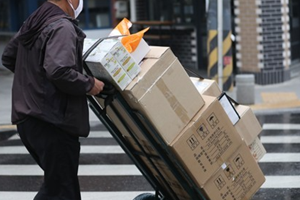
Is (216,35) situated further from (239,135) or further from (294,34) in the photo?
(239,135)

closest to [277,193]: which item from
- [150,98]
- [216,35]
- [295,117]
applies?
[150,98]

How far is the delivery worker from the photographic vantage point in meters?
4.45

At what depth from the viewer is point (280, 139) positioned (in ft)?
30.9

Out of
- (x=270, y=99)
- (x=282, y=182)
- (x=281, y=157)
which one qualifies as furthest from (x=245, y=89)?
(x=282, y=182)

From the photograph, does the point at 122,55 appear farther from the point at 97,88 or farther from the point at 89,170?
the point at 89,170

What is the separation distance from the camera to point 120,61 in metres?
4.48

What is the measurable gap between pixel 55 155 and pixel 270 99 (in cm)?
827

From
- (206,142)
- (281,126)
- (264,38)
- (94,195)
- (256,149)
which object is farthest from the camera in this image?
(264,38)

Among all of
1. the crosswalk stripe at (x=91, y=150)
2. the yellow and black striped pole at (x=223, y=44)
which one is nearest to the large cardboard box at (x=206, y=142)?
the crosswalk stripe at (x=91, y=150)

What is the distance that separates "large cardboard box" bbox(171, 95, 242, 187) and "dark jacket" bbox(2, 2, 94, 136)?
673 mm

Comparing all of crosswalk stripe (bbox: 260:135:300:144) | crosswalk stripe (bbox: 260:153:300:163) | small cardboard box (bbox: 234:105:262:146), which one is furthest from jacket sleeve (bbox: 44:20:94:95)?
crosswalk stripe (bbox: 260:135:300:144)

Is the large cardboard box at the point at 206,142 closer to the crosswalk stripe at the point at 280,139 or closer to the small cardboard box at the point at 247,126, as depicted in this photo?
the small cardboard box at the point at 247,126

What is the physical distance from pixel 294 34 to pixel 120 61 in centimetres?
1259

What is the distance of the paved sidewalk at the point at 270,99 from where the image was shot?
1157 cm
